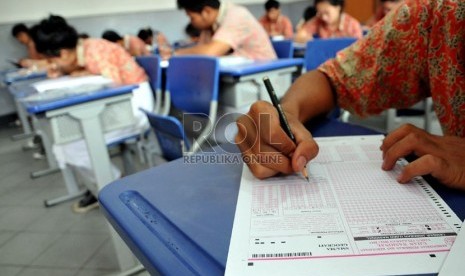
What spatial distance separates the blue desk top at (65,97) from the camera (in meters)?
1.48

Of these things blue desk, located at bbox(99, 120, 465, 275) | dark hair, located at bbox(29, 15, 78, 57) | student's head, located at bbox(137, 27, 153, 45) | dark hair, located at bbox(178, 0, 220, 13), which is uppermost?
dark hair, located at bbox(178, 0, 220, 13)

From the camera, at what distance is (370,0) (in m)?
6.64

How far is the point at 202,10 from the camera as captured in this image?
101 inches

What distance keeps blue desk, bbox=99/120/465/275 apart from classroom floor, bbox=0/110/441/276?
1.21 metres

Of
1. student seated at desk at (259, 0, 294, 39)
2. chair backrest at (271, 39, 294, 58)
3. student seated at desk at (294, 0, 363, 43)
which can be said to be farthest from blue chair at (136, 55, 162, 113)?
student seated at desk at (259, 0, 294, 39)

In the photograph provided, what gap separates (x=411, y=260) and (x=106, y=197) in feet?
1.53

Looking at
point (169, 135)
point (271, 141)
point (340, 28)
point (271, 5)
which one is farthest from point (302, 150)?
point (271, 5)

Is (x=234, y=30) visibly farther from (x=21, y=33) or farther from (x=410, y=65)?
(x=21, y=33)

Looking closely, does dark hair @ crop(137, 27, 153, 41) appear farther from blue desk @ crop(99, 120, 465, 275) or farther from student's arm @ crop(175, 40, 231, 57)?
blue desk @ crop(99, 120, 465, 275)

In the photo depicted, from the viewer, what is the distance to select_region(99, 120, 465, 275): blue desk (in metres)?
0.42

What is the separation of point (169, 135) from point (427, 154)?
1.24 meters

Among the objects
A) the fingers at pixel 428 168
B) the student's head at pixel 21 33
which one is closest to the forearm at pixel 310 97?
the fingers at pixel 428 168

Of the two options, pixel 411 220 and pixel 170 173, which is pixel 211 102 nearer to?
pixel 170 173

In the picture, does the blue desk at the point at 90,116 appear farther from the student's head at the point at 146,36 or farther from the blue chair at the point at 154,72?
the student's head at the point at 146,36
